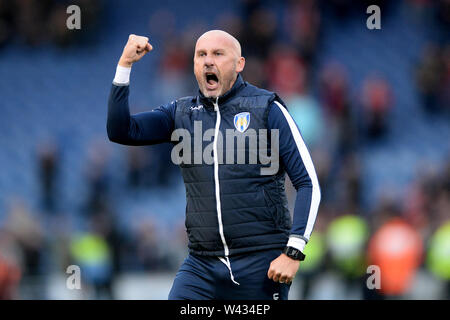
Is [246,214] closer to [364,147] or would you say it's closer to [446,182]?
[446,182]

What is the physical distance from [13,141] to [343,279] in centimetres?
675

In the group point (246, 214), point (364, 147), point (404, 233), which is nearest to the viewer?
point (246, 214)

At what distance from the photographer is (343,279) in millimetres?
10180

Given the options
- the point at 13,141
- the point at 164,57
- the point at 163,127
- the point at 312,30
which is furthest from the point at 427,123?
the point at 163,127

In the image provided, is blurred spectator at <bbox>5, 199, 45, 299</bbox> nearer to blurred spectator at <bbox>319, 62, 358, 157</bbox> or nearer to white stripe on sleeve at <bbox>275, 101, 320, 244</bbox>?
blurred spectator at <bbox>319, 62, 358, 157</bbox>

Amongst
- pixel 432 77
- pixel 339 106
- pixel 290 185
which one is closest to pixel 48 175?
pixel 290 185

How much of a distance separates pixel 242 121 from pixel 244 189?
1.24ft

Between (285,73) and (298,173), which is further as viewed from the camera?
(285,73)

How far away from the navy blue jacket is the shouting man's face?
6.2 inches

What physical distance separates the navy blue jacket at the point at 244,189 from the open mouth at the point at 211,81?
166 millimetres

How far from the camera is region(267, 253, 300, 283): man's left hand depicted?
4.70 metres

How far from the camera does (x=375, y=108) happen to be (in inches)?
547

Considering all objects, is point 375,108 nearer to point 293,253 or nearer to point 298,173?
point 298,173

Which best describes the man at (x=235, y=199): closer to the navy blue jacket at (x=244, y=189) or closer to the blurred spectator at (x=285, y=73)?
the navy blue jacket at (x=244, y=189)
